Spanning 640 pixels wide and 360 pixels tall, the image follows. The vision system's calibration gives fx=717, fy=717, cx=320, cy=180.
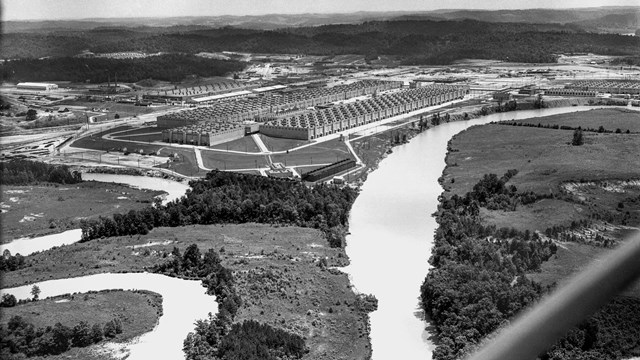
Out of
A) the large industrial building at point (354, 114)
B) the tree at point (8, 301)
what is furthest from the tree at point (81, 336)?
the large industrial building at point (354, 114)

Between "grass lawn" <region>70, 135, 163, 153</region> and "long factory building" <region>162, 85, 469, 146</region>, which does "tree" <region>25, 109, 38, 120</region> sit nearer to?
"grass lawn" <region>70, 135, 163, 153</region>

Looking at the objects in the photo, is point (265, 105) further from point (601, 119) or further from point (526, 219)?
point (526, 219)

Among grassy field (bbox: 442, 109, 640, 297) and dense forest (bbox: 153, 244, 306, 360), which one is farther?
grassy field (bbox: 442, 109, 640, 297)

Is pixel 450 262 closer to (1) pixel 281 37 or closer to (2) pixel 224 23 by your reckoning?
(1) pixel 281 37

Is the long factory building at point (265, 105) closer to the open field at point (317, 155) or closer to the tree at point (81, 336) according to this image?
the open field at point (317, 155)

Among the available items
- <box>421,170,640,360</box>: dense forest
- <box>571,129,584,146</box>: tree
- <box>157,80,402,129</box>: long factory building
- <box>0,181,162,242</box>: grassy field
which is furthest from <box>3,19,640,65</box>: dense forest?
<box>421,170,640,360</box>: dense forest

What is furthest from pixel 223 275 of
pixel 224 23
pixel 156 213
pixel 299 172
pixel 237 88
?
pixel 224 23
